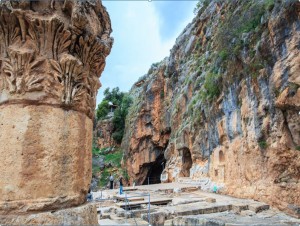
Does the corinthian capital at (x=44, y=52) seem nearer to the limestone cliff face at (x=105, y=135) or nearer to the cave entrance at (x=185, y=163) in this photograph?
the cave entrance at (x=185, y=163)

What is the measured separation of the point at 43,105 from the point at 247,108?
8.78 metres

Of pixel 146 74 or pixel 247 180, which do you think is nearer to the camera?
pixel 247 180

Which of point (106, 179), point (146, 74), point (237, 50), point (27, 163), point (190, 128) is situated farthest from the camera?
point (146, 74)

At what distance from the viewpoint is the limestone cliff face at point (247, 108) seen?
7.86m

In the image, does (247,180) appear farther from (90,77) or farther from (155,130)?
(155,130)

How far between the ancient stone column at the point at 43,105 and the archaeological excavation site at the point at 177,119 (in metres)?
0.01

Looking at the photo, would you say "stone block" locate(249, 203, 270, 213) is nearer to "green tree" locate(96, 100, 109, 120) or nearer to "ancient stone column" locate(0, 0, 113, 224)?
"ancient stone column" locate(0, 0, 113, 224)

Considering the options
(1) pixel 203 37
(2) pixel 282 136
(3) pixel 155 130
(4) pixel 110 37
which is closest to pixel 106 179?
(3) pixel 155 130

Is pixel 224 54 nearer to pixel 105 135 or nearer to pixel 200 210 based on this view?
pixel 200 210

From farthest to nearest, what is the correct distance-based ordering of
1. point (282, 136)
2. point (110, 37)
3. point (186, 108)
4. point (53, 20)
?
1. point (186, 108)
2. point (282, 136)
3. point (110, 37)
4. point (53, 20)

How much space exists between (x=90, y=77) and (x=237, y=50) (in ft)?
29.4

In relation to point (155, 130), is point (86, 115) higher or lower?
lower

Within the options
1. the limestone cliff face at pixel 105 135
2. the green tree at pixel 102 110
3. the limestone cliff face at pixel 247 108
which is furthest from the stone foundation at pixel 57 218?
the green tree at pixel 102 110

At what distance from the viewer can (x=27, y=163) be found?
2682mm
